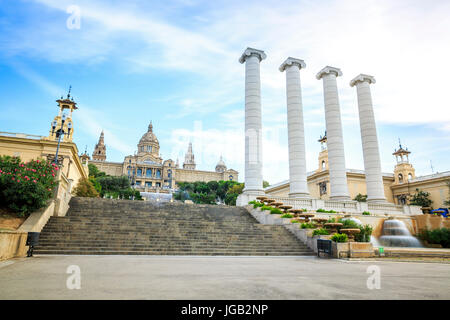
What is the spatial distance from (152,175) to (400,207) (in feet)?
380

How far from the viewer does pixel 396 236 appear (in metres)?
22.9

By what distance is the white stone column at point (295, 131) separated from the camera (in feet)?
93.4

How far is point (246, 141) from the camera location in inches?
1108

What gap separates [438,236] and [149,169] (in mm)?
124103

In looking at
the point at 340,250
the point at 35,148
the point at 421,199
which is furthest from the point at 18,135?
the point at 421,199

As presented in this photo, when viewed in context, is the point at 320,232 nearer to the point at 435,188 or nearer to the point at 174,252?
the point at 174,252

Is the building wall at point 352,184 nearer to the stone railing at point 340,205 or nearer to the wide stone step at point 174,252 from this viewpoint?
the stone railing at point 340,205

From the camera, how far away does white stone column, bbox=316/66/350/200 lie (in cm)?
2977

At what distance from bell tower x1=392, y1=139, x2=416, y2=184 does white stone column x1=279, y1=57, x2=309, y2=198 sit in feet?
110

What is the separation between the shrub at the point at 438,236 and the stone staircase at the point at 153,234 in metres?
13.8

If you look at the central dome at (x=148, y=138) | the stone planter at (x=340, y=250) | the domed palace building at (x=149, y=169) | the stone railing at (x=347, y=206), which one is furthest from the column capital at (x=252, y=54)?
the central dome at (x=148, y=138)

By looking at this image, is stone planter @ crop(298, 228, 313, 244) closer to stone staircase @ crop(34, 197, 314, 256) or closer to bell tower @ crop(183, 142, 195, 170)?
stone staircase @ crop(34, 197, 314, 256)
